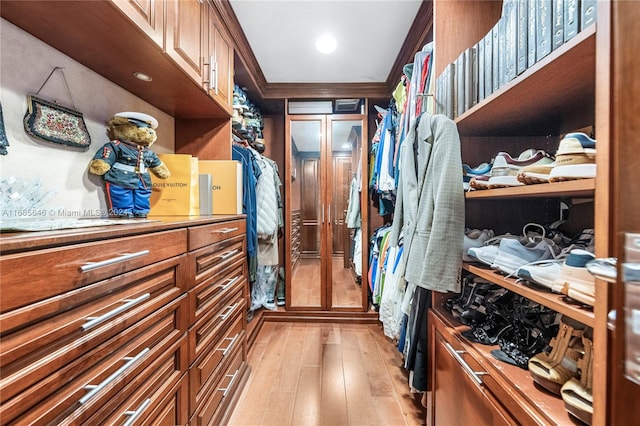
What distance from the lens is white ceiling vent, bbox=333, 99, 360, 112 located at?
7.88 feet

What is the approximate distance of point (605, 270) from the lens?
1.09ft

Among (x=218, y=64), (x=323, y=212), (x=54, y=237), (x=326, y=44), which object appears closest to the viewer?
(x=54, y=237)

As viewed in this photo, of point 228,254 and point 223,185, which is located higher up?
point 223,185

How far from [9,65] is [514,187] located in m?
1.60

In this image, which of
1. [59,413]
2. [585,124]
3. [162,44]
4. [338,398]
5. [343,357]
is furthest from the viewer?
[343,357]

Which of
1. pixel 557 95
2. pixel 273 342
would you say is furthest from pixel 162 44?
pixel 273 342

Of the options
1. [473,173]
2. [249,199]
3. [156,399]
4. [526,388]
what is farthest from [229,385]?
[473,173]

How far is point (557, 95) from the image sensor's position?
0.80m

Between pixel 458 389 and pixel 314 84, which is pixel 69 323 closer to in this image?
pixel 458 389

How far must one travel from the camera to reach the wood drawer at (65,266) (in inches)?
17.2

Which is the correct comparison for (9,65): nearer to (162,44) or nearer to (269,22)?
(162,44)

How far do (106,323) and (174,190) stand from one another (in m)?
0.88

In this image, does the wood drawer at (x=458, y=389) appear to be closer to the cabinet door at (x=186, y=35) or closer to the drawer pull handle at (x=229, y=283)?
the drawer pull handle at (x=229, y=283)

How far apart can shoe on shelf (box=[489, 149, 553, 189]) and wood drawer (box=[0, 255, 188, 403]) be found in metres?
1.08
